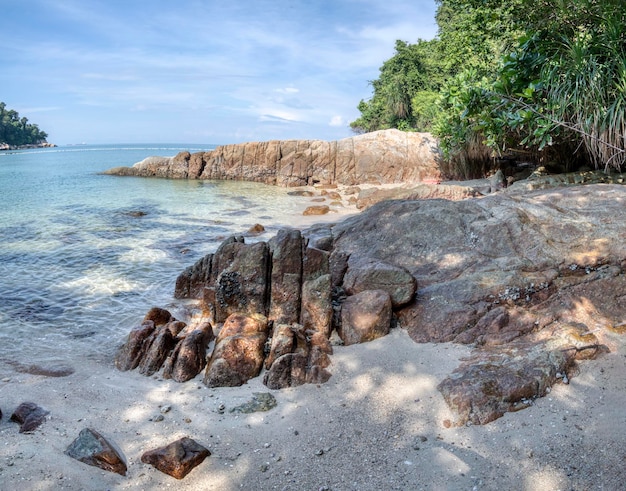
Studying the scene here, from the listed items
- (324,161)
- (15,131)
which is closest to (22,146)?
(15,131)

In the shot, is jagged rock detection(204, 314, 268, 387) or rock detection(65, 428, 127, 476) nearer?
rock detection(65, 428, 127, 476)

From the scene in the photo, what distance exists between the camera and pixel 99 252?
1179cm

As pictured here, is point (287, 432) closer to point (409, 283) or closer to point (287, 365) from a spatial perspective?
point (287, 365)

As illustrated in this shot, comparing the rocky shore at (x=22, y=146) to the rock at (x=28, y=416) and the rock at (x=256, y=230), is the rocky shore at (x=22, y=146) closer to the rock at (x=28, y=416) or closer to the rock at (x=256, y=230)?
the rock at (x=256, y=230)

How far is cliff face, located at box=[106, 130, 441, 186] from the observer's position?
25250 millimetres

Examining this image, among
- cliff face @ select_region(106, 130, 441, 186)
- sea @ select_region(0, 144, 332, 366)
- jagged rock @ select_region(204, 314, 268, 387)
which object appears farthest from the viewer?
cliff face @ select_region(106, 130, 441, 186)

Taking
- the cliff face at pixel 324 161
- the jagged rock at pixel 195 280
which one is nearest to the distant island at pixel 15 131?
the cliff face at pixel 324 161

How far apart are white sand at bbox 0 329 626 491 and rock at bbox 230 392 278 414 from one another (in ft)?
0.23

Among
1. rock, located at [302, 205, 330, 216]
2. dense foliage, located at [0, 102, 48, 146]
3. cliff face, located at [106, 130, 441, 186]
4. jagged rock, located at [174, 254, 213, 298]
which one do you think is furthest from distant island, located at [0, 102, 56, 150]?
jagged rock, located at [174, 254, 213, 298]

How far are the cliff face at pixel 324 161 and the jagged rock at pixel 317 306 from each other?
19416mm

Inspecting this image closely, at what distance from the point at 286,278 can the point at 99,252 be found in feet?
24.9

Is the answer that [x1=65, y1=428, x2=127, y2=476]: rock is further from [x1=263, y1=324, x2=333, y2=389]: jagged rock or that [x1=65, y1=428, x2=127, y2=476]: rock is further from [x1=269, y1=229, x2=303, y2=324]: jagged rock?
[x1=269, y1=229, x2=303, y2=324]: jagged rock

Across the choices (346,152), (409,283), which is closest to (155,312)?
(409,283)

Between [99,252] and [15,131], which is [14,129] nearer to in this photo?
[15,131]
